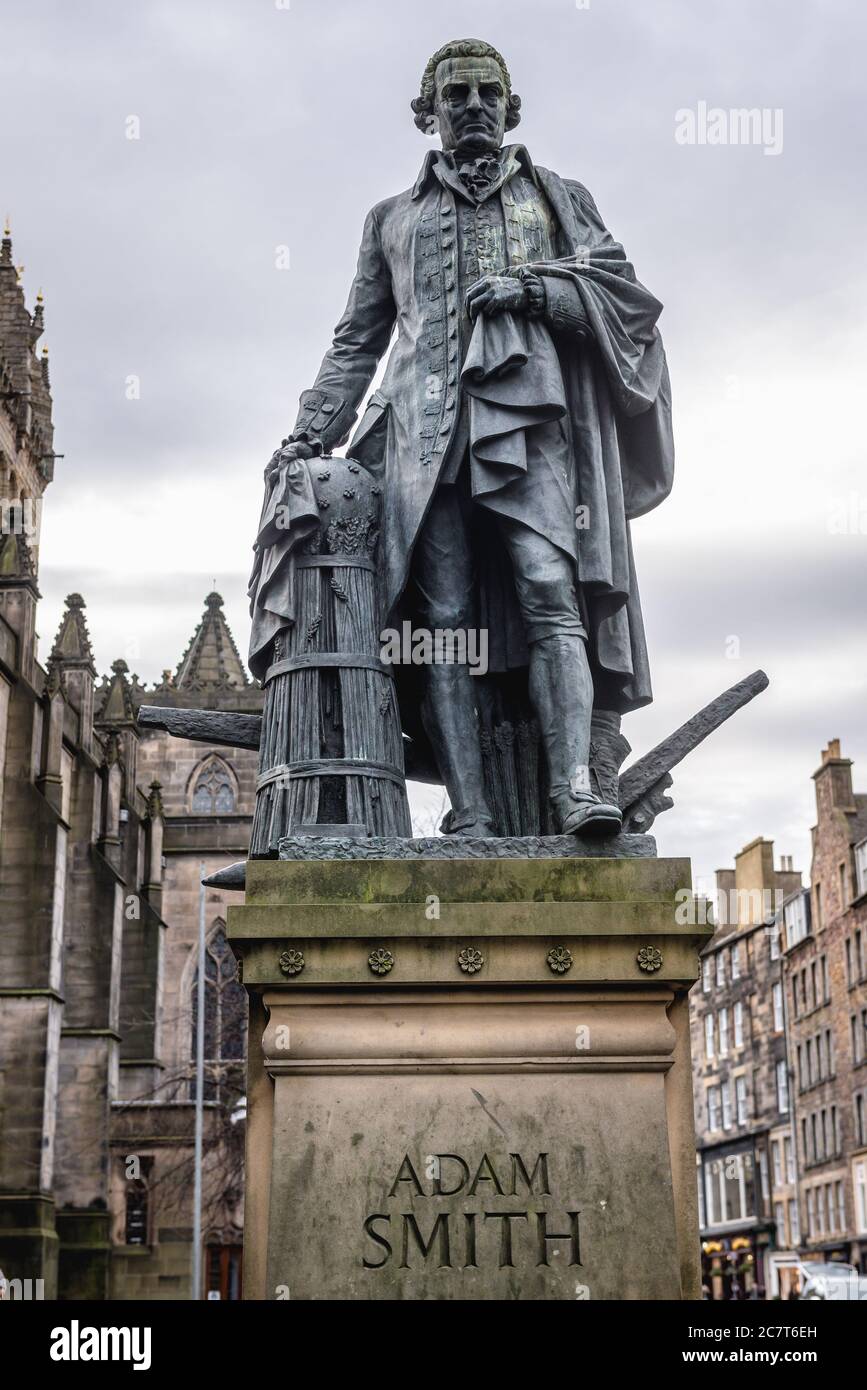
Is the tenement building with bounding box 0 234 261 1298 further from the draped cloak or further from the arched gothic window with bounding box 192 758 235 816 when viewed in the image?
the draped cloak

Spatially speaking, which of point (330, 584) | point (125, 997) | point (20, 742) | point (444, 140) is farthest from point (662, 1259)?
point (125, 997)

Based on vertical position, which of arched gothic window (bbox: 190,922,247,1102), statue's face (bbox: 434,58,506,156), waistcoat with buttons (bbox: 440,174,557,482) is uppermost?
arched gothic window (bbox: 190,922,247,1102)

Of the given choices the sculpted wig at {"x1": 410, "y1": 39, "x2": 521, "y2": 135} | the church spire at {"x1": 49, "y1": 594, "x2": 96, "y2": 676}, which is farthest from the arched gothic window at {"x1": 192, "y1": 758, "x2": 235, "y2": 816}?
the sculpted wig at {"x1": 410, "y1": 39, "x2": 521, "y2": 135}

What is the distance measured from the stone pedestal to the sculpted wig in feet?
9.40

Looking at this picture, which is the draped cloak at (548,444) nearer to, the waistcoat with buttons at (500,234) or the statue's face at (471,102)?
the waistcoat with buttons at (500,234)

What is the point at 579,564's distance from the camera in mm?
5742

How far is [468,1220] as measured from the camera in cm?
468

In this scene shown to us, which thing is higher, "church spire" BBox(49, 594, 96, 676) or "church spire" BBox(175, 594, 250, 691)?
"church spire" BBox(175, 594, 250, 691)

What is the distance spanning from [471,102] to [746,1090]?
77510 millimetres

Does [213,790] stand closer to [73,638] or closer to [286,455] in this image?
[73,638]

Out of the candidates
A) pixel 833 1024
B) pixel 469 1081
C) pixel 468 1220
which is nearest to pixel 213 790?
pixel 833 1024

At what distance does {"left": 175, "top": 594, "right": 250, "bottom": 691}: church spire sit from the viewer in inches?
2409

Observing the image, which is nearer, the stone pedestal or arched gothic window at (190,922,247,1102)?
the stone pedestal

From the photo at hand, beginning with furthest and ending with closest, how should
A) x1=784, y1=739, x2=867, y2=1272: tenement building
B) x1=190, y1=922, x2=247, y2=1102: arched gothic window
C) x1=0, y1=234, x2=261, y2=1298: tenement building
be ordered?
x1=784, y1=739, x2=867, y2=1272: tenement building → x1=190, y1=922, x2=247, y2=1102: arched gothic window → x1=0, y1=234, x2=261, y2=1298: tenement building
